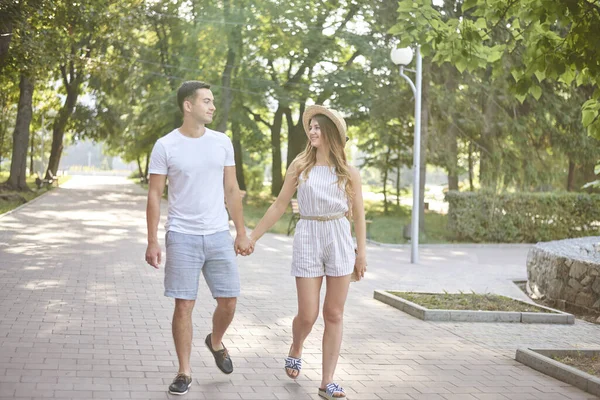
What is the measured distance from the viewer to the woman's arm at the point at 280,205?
607 cm

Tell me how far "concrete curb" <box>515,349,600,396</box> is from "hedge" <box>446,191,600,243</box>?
15543 millimetres

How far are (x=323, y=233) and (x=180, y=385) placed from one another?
4.40 ft

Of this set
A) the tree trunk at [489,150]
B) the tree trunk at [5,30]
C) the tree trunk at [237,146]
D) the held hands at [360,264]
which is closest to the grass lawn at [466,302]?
the held hands at [360,264]

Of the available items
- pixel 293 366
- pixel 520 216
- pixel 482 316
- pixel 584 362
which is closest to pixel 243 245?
pixel 293 366

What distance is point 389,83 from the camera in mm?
30797

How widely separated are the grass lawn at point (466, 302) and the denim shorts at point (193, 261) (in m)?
4.80

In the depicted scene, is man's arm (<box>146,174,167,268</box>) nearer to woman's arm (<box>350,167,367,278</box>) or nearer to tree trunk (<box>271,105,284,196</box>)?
woman's arm (<box>350,167,367,278</box>)

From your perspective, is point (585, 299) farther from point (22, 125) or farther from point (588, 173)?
point (22, 125)

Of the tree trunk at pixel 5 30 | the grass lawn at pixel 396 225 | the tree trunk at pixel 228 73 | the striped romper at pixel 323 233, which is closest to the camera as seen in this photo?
the striped romper at pixel 323 233

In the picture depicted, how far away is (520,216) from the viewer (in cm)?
2366

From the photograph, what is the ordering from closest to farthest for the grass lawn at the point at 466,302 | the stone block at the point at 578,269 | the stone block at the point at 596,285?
the grass lawn at the point at 466,302 < the stone block at the point at 596,285 < the stone block at the point at 578,269

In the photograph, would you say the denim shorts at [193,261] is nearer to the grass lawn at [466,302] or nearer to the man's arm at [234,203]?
the man's arm at [234,203]

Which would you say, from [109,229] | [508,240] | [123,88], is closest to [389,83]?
[508,240]

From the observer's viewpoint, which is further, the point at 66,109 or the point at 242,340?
the point at 66,109
